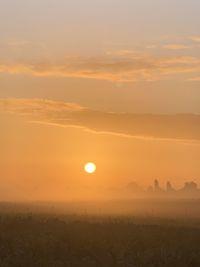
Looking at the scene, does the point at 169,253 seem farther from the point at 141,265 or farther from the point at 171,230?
the point at 171,230

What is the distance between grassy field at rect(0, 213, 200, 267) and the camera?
26.6m

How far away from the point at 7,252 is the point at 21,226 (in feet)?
24.4

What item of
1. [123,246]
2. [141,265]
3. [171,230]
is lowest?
[141,265]

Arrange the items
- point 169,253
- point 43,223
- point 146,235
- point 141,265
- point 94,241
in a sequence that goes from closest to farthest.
→ point 141,265
point 169,253
point 94,241
point 146,235
point 43,223

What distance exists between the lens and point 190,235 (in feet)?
114

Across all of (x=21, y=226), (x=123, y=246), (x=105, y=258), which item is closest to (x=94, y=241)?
(x=123, y=246)

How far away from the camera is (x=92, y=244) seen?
98.9ft

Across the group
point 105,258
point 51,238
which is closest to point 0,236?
point 51,238

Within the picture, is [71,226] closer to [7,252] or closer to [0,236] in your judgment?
[0,236]

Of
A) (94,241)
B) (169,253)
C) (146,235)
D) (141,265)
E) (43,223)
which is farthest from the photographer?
(43,223)

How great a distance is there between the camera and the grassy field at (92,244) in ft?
87.4

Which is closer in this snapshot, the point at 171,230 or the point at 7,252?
the point at 7,252

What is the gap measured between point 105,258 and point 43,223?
394 inches

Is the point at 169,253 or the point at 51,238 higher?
the point at 51,238
